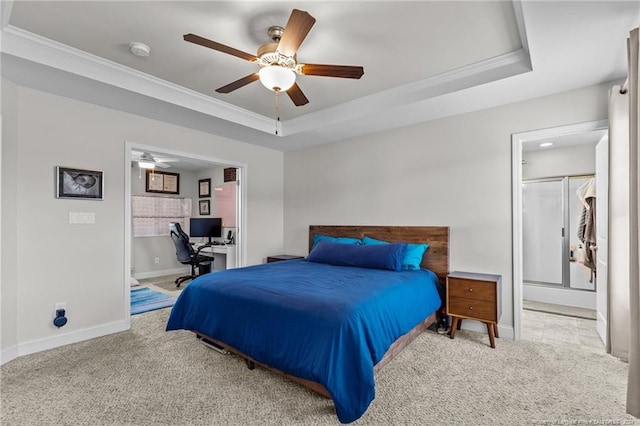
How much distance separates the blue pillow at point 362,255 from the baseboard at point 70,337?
230 cm

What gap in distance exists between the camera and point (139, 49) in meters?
2.48

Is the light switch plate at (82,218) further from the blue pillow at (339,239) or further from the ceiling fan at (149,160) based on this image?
the blue pillow at (339,239)

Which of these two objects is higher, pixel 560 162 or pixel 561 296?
pixel 560 162

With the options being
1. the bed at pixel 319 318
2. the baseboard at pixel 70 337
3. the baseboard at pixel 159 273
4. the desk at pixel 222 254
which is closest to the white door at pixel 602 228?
the bed at pixel 319 318

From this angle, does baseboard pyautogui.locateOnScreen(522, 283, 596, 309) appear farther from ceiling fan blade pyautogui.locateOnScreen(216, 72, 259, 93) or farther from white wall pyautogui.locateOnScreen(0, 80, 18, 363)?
white wall pyautogui.locateOnScreen(0, 80, 18, 363)

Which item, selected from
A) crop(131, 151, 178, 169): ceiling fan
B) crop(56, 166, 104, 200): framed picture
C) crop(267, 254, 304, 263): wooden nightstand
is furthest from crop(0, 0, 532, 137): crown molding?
crop(131, 151, 178, 169): ceiling fan

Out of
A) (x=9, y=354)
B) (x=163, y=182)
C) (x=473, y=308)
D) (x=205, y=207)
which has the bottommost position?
(x=9, y=354)

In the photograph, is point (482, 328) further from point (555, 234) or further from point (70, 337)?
point (70, 337)

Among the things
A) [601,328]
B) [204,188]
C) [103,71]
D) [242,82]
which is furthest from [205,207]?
[601,328]

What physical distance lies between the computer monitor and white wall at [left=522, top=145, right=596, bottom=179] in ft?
18.6

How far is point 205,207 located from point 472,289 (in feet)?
19.5

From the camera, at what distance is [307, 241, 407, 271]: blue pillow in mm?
3373

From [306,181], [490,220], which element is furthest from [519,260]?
[306,181]

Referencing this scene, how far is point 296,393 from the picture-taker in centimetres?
214
